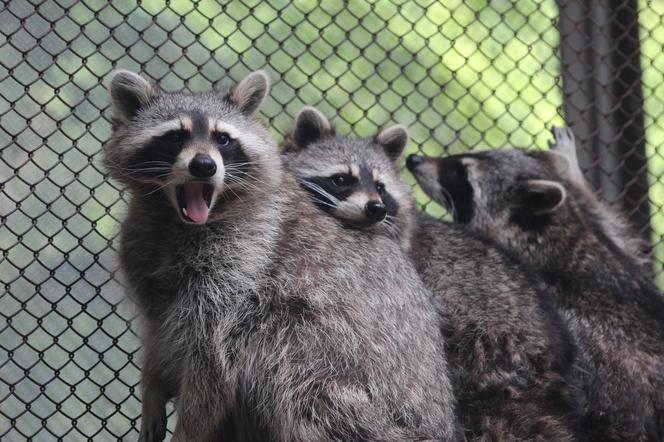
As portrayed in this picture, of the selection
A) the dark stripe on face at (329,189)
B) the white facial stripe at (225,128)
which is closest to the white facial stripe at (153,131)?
the white facial stripe at (225,128)

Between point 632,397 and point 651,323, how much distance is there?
1.54ft

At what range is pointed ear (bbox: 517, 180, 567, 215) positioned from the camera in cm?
542

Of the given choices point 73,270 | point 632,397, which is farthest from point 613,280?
point 73,270

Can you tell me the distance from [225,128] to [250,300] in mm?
690

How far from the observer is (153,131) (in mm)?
3842

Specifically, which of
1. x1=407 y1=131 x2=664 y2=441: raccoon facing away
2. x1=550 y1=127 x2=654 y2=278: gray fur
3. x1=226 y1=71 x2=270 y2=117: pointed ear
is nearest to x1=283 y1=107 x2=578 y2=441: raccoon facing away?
x1=407 y1=131 x2=664 y2=441: raccoon facing away

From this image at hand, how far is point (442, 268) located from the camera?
475 cm

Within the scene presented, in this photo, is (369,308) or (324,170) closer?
(369,308)

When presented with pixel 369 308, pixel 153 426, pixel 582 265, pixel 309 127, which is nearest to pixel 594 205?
pixel 582 265

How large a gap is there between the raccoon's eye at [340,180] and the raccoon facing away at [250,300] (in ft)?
1.71

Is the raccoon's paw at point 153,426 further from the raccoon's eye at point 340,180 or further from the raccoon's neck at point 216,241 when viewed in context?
the raccoon's eye at point 340,180

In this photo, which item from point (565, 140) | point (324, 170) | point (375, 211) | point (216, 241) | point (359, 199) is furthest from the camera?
point (565, 140)

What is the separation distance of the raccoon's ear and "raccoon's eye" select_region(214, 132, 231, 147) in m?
1.06

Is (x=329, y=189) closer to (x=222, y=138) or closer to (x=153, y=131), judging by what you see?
(x=222, y=138)
